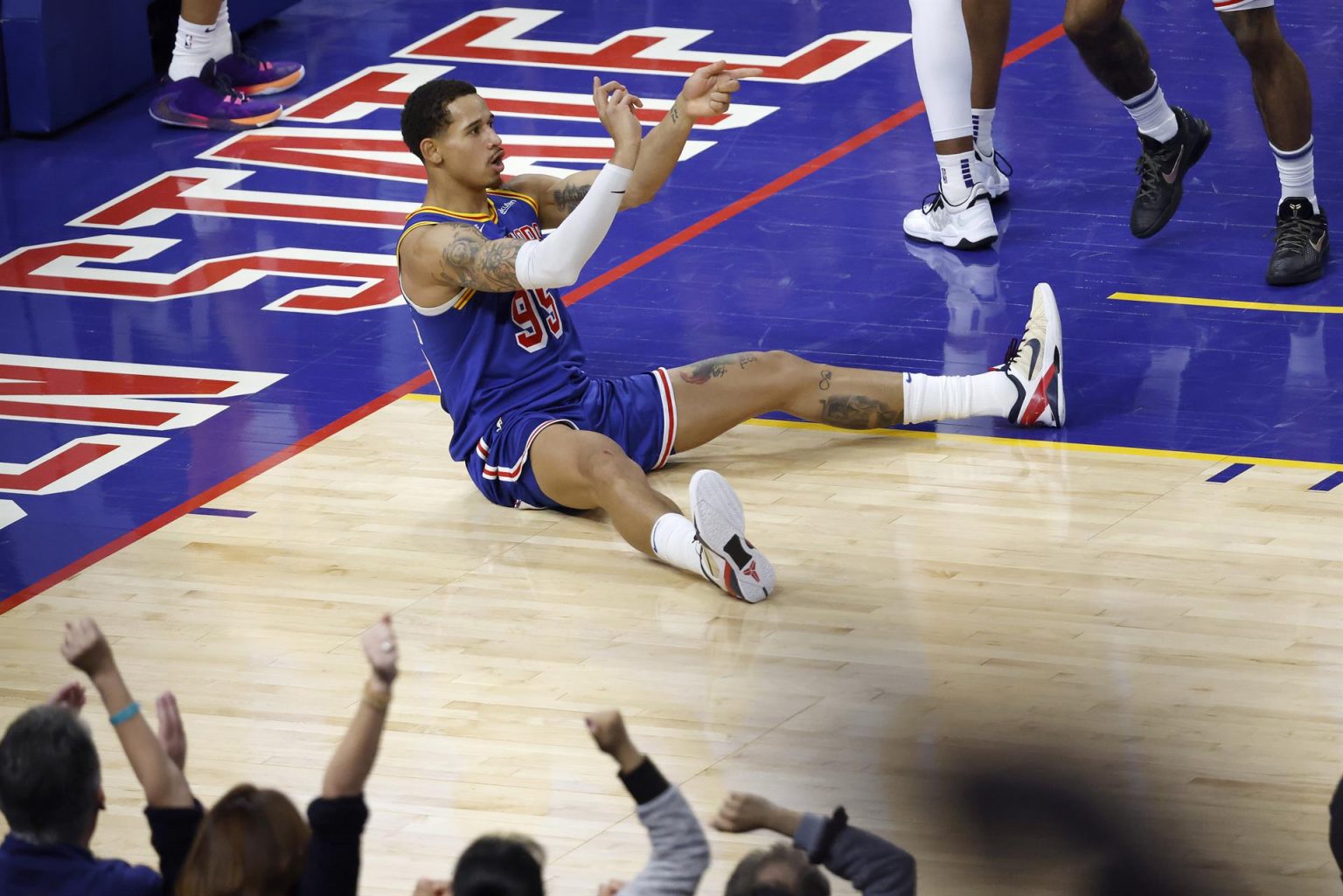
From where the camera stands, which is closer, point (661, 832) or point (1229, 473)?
point (661, 832)

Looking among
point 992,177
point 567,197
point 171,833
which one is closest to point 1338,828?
point 171,833

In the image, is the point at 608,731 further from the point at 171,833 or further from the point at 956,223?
the point at 956,223

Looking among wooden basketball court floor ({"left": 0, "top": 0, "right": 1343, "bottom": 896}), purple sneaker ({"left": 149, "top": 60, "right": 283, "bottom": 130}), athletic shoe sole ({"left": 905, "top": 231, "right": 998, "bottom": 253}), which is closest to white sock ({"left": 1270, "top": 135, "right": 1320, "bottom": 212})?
wooden basketball court floor ({"left": 0, "top": 0, "right": 1343, "bottom": 896})

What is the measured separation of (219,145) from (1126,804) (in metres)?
5.95

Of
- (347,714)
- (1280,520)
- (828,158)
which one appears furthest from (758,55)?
(347,714)

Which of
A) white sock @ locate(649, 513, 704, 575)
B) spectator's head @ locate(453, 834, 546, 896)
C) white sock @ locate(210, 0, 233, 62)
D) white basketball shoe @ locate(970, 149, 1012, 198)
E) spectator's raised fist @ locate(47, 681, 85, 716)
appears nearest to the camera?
spectator's head @ locate(453, 834, 546, 896)

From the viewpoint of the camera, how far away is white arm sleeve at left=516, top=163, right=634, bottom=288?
572 cm

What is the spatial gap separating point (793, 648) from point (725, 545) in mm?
307

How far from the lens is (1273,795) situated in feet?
15.1

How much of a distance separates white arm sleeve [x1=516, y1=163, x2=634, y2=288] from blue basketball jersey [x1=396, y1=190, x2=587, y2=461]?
0.34 metres

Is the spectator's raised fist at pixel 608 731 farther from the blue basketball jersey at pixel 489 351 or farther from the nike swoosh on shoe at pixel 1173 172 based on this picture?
the nike swoosh on shoe at pixel 1173 172

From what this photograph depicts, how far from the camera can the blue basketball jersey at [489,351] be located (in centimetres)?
614

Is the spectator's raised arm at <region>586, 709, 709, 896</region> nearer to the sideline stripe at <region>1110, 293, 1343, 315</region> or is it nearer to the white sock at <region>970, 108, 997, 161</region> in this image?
the sideline stripe at <region>1110, 293, 1343, 315</region>

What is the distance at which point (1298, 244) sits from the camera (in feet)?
24.7
